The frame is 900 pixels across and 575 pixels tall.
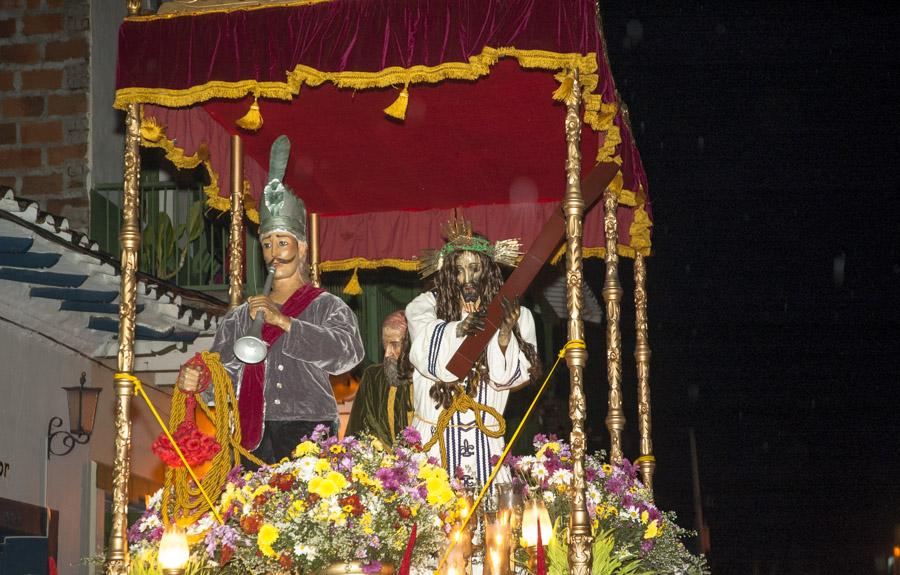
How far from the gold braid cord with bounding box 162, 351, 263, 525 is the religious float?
0.04 ft

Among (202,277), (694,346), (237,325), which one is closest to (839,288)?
(694,346)

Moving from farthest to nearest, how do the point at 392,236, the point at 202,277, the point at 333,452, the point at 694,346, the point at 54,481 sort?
1. the point at 694,346
2. the point at 202,277
3. the point at 54,481
4. the point at 392,236
5. the point at 333,452

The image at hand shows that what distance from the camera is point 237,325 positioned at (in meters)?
8.18

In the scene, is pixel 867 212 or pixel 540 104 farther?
pixel 867 212

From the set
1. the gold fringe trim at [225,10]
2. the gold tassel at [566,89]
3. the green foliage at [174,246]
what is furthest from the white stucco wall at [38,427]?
the gold tassel at [566,89]

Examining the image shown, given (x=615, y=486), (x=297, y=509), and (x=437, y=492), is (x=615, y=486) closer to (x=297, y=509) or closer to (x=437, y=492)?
(x=437, y=492)

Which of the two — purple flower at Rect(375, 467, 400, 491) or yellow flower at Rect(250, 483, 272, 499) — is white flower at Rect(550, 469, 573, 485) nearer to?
purple flower at Rect(375, 467, 400, 491)

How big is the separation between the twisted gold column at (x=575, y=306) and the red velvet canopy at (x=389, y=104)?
0.28 meters

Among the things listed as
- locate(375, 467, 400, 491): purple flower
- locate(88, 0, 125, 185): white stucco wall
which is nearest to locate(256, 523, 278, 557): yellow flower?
locate(375, 467, 400, 491): purple flower

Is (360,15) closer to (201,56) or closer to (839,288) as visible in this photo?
(201,56)

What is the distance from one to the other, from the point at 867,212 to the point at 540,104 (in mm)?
19372

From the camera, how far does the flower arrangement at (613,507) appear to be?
25.9 ft

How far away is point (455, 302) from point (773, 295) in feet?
65.6

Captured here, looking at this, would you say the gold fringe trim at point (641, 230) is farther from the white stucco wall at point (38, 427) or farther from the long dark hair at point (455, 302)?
the white stucco wall at point (38, 427)
